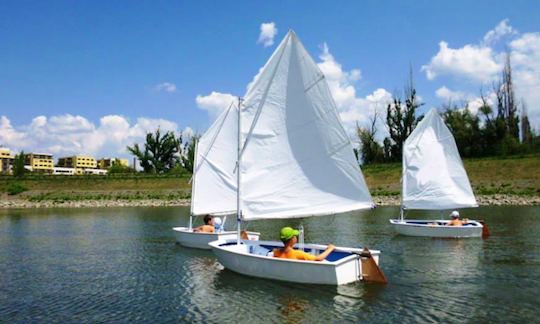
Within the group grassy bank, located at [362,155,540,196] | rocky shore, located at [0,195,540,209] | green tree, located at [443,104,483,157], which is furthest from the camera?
green tree, located at [443,104,483,157]

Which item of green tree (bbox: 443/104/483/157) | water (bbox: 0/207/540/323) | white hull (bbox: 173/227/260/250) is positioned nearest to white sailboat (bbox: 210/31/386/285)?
water (bbox: 0/207/540/323)

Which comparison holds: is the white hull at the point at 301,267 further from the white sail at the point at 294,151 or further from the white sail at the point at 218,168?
the white sail at the point at 218,168

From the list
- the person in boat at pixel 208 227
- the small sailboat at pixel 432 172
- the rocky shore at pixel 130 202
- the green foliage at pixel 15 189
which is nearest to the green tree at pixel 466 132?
the rocky shore at pixel 130 202

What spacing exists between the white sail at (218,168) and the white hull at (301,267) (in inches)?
307

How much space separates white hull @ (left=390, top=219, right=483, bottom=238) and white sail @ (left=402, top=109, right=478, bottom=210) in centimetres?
245

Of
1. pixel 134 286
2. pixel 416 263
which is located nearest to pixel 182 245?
pixel 134 286

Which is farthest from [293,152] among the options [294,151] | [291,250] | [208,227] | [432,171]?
[432,171]

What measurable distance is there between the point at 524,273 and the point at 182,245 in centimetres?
1685

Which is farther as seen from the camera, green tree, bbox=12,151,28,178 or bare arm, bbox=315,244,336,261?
green tree, bbox=12,151,28,178

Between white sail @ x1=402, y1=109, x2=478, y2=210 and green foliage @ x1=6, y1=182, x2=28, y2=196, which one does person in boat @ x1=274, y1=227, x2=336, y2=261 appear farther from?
green foliage @ x1=6, y1=182, x2=28, y2=196

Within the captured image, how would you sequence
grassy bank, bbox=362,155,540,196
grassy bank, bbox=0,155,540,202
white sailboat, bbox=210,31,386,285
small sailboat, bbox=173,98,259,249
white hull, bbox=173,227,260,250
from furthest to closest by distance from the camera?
grassy bank, bbox=0,155,540,202
grassy bank, bbox=362,155,540,196
small sailboat, bbox=173,98,259,249
white hull, bbox=173,227,260,250
white sailboat, bbox=210,31,386,285

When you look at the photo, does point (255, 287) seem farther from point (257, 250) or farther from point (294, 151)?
point (294, 151)

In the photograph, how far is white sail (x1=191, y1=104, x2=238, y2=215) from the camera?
1017 inches

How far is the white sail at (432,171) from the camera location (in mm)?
31656
